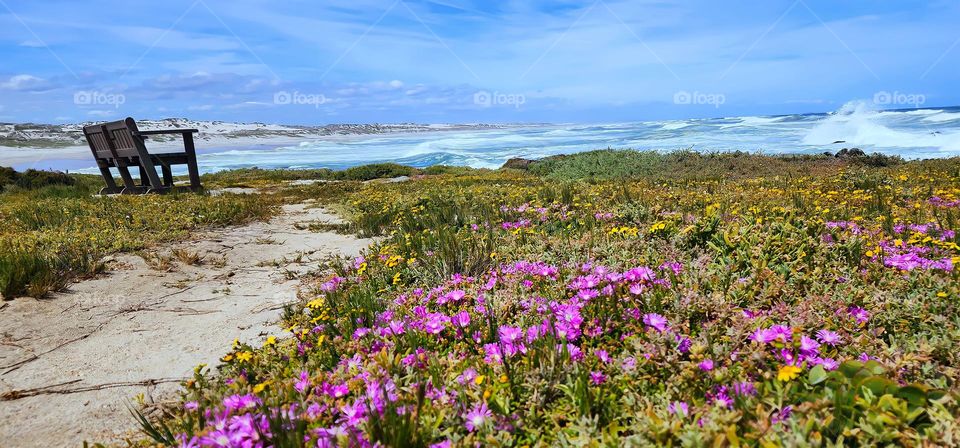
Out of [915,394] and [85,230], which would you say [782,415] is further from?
[85,230]

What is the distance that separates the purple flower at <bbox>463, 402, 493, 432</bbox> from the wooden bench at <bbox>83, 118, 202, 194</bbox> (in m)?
12.1

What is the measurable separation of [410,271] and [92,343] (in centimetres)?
251

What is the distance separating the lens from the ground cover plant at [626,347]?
1967 millimetres

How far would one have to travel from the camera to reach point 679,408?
6.62ft

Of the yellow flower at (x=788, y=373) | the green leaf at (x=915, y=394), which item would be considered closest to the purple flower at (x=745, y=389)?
the yellow flower at (x=788, y=373)

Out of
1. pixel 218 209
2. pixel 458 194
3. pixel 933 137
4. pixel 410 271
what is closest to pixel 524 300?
pixel 410 271

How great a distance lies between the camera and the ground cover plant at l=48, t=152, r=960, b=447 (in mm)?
1967

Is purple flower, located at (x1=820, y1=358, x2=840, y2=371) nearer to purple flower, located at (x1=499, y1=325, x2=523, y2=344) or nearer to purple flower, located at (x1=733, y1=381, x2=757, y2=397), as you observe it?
purple flower, located at (x1=733, y1=381, x2=757, y2=397)

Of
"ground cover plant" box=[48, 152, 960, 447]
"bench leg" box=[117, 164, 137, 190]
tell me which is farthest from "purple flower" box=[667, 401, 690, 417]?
"bench leg" box=[117, 164, 137, 190]

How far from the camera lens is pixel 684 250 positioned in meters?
4.24

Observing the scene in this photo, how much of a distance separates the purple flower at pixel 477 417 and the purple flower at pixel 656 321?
107cm

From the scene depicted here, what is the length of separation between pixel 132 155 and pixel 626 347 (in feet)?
44.8

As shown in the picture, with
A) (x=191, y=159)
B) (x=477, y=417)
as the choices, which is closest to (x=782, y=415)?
(x=477, y=417)

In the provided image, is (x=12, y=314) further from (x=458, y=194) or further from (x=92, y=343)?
(x=458, y=194)
